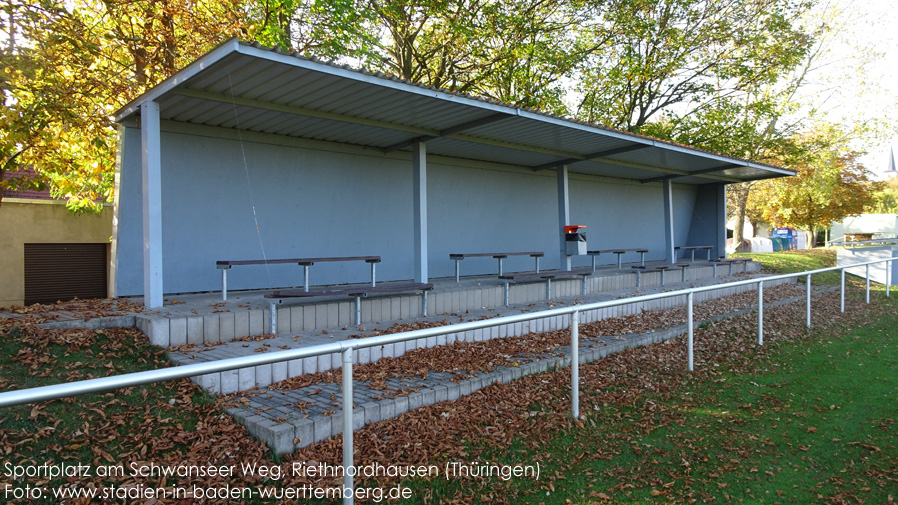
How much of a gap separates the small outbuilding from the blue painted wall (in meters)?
0.02

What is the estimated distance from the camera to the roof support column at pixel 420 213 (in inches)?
342

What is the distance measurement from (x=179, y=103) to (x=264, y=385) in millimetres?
4051

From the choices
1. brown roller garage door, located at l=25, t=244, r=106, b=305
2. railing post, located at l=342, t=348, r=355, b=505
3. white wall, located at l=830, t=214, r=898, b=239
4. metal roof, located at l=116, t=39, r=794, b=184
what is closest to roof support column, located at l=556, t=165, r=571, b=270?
metal roof, located at l=116, t=39, r=794, b=184

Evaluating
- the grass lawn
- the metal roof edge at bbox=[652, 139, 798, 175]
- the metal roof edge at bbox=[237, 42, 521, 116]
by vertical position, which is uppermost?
the metal roof edge at bbox=[652, 139, 798, 175]

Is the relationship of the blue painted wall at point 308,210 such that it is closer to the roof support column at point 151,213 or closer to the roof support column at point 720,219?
the roof support column at point 151,213

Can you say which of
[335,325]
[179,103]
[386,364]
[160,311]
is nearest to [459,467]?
[386,364]

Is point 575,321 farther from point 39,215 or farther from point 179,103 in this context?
point 39,215

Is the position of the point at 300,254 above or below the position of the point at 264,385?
above

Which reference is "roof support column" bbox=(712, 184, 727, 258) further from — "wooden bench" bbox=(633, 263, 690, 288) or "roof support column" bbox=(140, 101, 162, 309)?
"roof support column" bbox=(140, 101, 162, 309)

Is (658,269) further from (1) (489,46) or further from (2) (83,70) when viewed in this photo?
(2) (83,70)

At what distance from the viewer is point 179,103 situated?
680 centimetres

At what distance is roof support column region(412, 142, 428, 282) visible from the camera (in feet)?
28.5

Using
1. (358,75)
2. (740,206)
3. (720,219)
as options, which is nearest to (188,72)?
(358,75)

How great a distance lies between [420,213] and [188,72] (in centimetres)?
409
